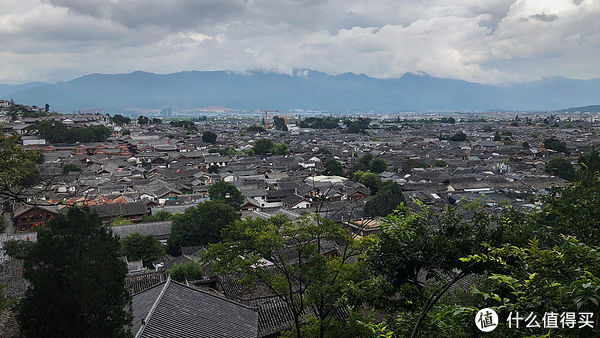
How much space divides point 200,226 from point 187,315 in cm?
1279

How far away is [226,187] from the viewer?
26.8 meters

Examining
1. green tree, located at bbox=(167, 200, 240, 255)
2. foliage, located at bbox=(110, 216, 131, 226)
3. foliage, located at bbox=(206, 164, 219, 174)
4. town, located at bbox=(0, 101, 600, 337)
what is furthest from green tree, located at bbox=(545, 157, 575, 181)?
foliage, located at bbox=(110, 216, 131, 226)

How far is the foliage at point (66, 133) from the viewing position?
153ft

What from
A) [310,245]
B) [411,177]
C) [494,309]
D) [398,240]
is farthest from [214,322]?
[411,177]

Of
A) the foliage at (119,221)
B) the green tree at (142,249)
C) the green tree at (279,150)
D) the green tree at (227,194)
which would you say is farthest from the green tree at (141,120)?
the green tree at (142,249)

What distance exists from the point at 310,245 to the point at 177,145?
51306 millimetres

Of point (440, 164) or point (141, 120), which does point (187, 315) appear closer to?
point (440, 164)

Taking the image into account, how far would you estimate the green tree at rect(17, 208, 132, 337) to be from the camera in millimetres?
6016

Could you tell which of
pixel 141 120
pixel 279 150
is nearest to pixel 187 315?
pixel 279 150

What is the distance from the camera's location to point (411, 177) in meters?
36.4

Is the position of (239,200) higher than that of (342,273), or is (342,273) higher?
(342,273)

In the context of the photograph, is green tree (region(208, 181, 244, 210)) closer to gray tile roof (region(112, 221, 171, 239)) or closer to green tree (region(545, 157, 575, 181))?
gray tile roof (region(112, 221, 171, 239))

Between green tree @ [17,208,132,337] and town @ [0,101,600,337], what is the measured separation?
23.5 inches

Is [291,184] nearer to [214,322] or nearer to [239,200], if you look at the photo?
[239,200]
